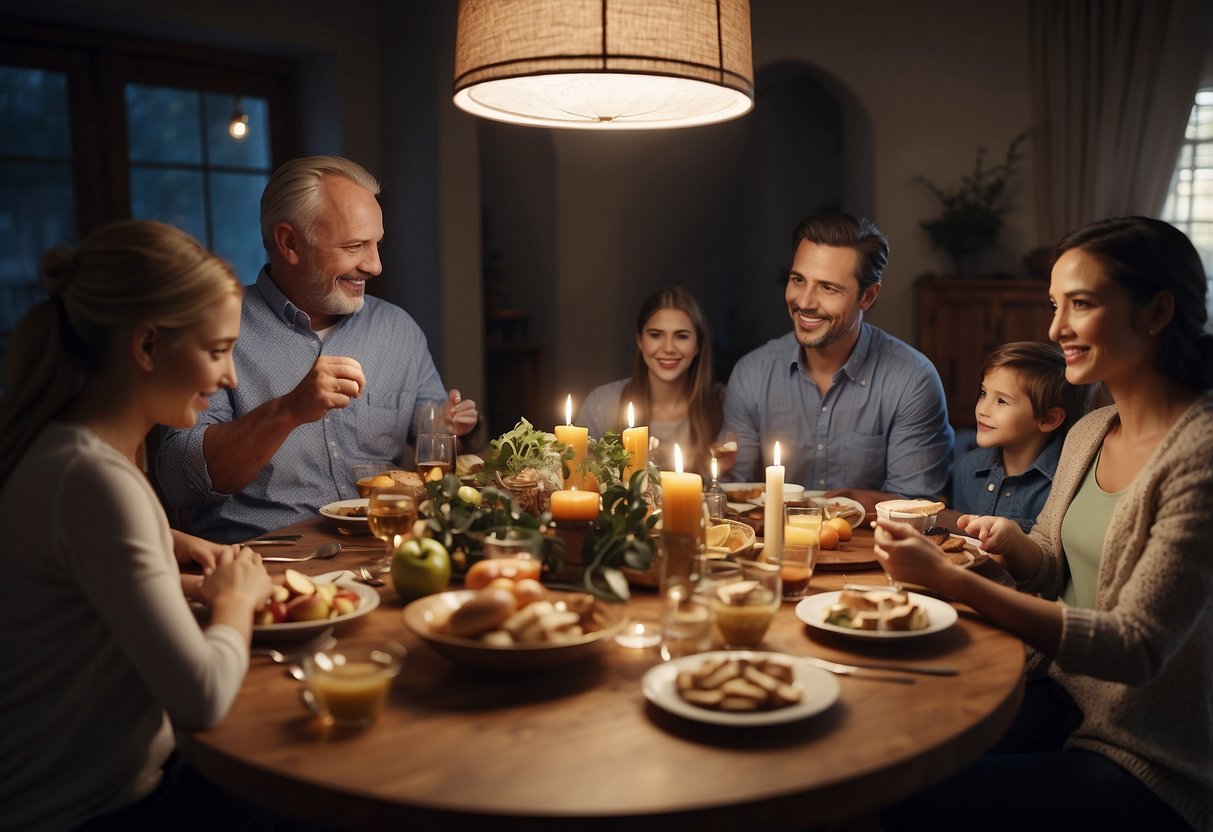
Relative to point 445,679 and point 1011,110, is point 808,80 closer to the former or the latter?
point 1011,110

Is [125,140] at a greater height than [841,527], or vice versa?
[125,140]

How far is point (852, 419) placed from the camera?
2918 millimetres

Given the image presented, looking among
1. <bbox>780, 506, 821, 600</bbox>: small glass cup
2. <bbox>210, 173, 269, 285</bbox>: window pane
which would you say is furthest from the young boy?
<bbox>210, 173, 269, 285</bbox>: window pane

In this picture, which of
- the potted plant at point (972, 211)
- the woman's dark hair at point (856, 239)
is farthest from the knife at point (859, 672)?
the potted plant at point (972, 211)

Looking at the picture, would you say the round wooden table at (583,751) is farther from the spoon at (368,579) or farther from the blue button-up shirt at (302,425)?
the blue button-up shirt at (302,425)

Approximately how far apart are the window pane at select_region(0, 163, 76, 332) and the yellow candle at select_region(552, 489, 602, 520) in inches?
132

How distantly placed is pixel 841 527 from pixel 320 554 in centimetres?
103

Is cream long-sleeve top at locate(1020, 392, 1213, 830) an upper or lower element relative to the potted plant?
lower

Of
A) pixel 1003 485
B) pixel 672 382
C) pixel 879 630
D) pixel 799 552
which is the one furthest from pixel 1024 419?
pixel 879 630

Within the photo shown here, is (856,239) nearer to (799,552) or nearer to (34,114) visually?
(799,552)

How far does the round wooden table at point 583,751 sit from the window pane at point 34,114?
11.7 ft

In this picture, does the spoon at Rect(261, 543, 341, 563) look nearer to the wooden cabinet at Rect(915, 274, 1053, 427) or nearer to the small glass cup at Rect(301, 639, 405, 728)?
the small glass cup at Rect(301, 639, 405, 728)

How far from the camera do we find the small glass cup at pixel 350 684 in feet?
3.60

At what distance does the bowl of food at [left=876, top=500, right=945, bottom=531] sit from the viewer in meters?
1.80
